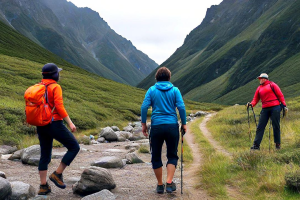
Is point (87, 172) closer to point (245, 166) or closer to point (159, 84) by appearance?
point (159, 84)

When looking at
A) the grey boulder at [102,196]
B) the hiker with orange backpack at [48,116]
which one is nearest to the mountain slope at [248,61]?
the grey boulder at [102,196]

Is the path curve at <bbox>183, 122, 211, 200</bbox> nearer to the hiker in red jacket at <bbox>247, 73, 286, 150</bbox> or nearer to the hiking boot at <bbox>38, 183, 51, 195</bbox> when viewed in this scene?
the hiker in red jacket at <bbox>247, 73, 286, 150</bbox>

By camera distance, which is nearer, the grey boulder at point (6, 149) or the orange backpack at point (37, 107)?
the orange backpack at point (37, 107)

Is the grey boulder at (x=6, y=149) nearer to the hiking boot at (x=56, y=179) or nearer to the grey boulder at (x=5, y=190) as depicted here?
the hiking boot at (x=56, y=179)

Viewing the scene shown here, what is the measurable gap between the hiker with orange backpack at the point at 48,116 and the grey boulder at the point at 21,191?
0.31m

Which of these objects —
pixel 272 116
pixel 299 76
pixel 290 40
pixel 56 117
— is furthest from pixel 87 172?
pixel 290 40

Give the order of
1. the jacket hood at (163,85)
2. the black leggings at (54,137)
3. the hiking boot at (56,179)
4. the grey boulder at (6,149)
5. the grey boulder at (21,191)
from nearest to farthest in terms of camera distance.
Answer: the grey boulder at (21,191)
the black leggings at (54,137)
the hiking boot at (56,179)
the jacket hood at (163,85)
the grey boulder at (6,149)

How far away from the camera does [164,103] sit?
695 cm

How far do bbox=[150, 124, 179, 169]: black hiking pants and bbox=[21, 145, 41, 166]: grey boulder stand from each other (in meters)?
4.92

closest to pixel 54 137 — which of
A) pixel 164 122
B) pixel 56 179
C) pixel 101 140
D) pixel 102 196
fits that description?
pixel 56 179

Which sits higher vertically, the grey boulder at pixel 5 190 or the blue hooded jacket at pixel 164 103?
the blue hooded jacket at pixel 164 103

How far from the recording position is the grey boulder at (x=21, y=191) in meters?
5.91

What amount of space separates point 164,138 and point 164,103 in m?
0.84

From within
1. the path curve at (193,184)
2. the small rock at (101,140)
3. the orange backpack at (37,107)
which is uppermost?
the orange backpack at (37,107)
